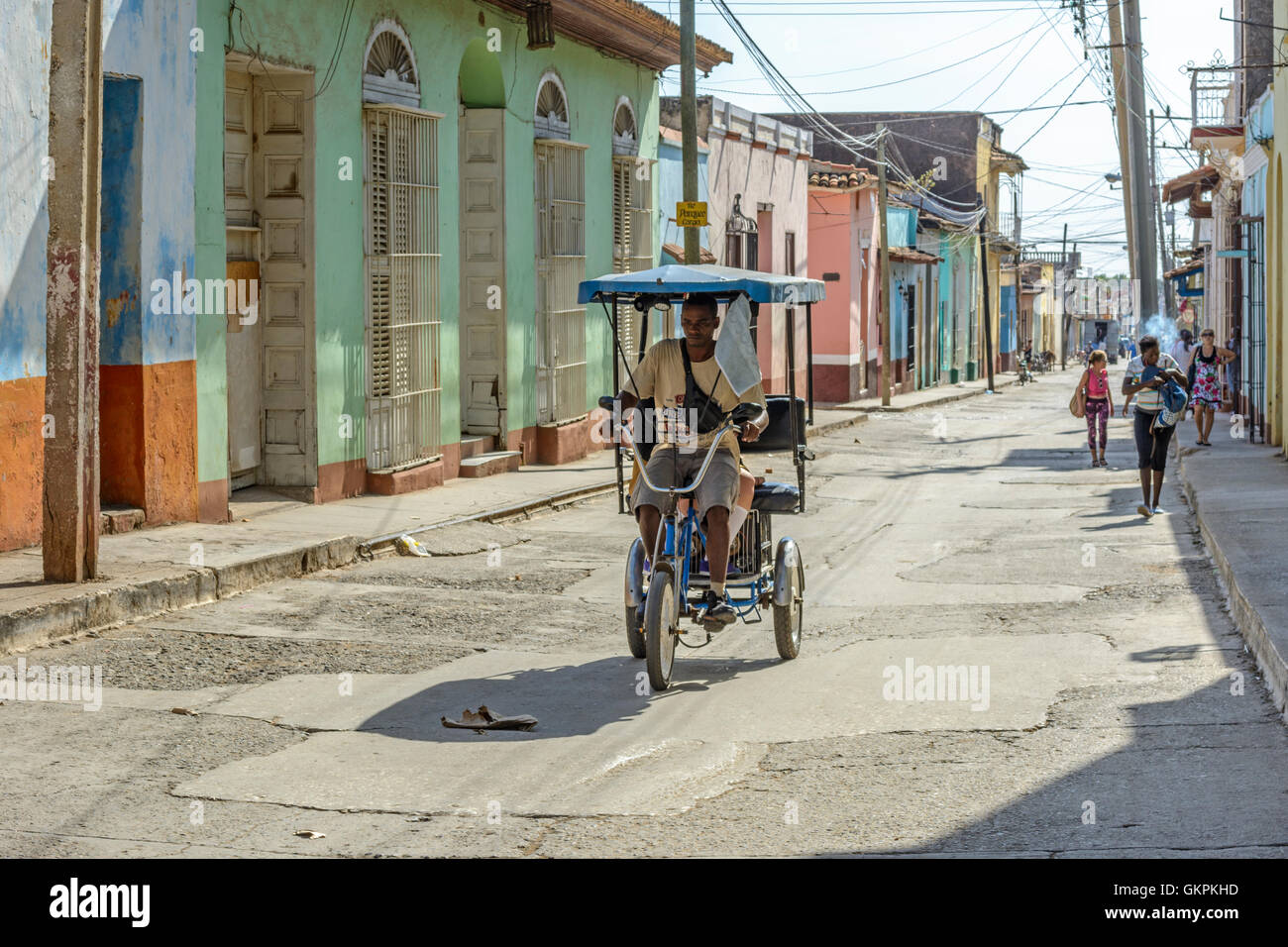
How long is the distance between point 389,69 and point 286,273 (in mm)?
2526

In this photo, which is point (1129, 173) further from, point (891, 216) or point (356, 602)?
point (891, 216)

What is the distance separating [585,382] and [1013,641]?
12.0 metres

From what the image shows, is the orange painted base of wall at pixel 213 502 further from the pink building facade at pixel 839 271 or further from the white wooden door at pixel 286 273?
the pink building facade at pixel 839 271

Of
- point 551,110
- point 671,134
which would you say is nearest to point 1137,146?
point 671,134

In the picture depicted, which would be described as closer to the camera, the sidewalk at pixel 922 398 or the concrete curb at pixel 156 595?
the concrete curb at pixel 156 595

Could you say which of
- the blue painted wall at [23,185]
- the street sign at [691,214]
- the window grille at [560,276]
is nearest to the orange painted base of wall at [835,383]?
the window grille at [560,276]

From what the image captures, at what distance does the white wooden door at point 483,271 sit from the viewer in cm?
1731

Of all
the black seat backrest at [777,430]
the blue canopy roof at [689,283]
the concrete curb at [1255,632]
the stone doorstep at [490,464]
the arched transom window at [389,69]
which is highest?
the arched transom window at [389,69]

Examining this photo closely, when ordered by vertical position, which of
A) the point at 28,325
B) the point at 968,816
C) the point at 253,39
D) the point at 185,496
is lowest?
the point at 968,816

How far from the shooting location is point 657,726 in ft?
22.1

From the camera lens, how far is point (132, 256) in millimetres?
10969

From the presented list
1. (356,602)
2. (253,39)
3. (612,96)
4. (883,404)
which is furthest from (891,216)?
(356,602)

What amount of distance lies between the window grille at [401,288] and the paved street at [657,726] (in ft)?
10.9

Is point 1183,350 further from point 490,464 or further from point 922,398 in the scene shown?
point 490,464
